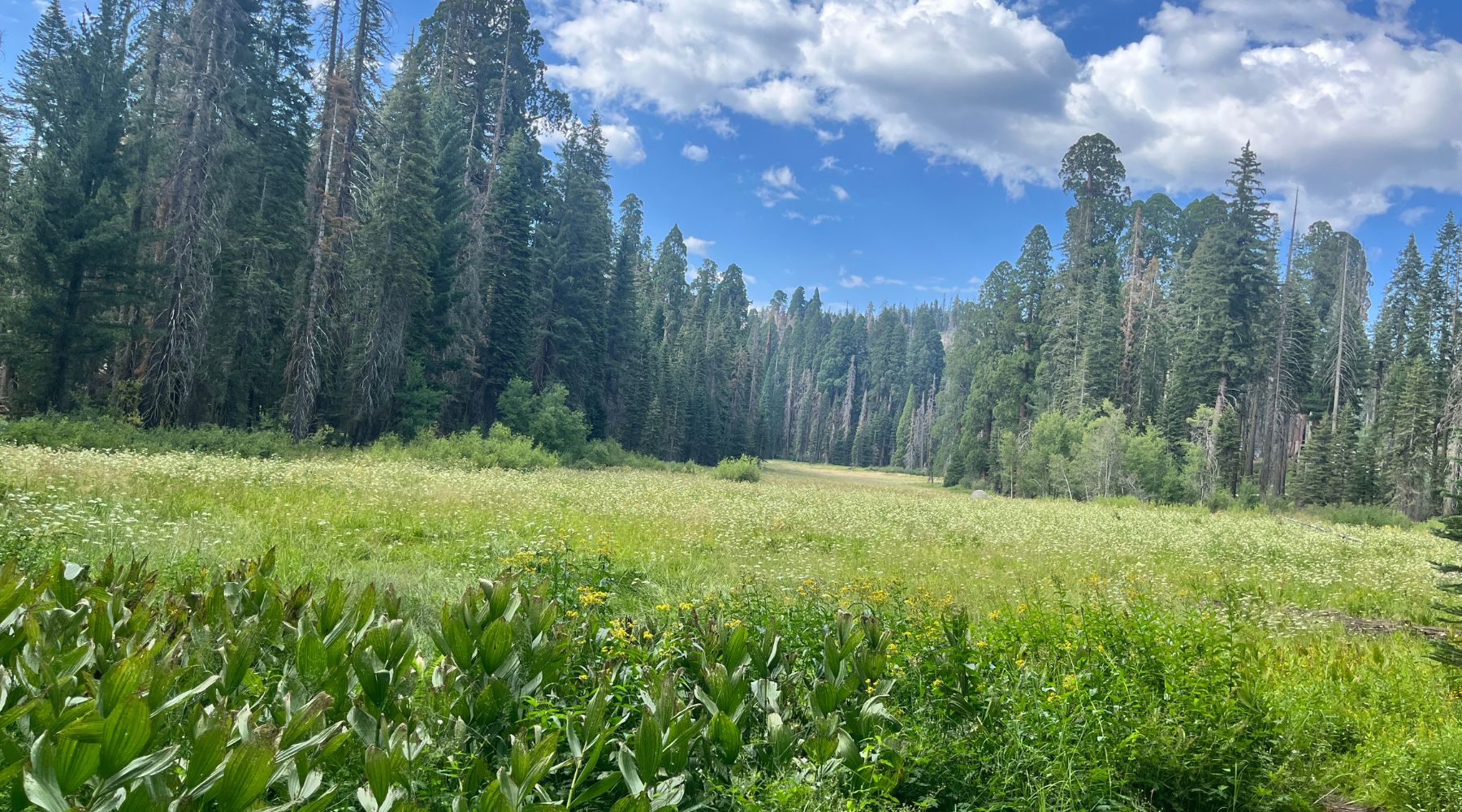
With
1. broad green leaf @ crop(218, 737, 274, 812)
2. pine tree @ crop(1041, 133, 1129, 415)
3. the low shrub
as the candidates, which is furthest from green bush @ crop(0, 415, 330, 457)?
pine tree @ crop(1041, 133, 1129, 415)

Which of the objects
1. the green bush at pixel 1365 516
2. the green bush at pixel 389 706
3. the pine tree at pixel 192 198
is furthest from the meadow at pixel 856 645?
the green bush at pixel 1365 516

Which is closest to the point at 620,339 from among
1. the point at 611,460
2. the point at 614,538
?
the point at 611,460

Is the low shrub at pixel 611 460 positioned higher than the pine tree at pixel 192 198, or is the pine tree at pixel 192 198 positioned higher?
the pine tree at pixel 192 198

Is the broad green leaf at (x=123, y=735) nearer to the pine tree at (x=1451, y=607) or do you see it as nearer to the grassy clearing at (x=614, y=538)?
the grassy clearing at (x=614, y=538)

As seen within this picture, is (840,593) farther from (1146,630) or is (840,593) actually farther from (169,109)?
(169,109)

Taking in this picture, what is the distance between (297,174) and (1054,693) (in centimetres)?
2784

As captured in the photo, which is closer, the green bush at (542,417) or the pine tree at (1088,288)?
the green bush at (542,417)

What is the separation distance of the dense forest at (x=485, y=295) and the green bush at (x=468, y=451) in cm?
209

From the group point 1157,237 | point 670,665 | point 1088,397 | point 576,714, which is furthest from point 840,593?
point 1157,237

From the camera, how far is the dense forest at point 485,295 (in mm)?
18234

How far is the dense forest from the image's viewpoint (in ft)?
59.8

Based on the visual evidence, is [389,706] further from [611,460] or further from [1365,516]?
[1365,516]

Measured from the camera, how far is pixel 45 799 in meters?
1.11

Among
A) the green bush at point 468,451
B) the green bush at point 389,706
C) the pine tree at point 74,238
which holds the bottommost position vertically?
the green bush at point 468,451
